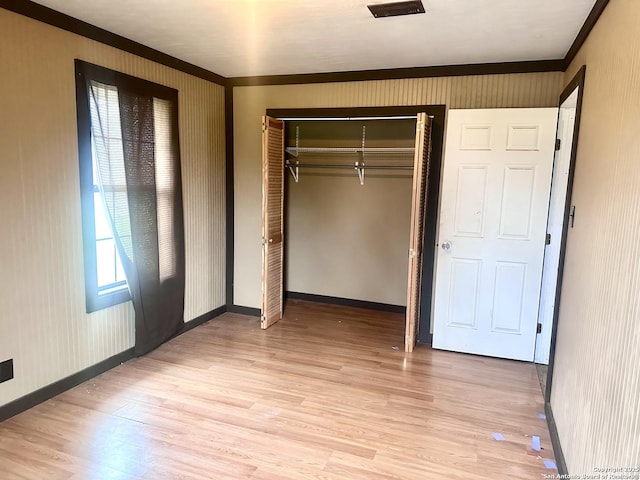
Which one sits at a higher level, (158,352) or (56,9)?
(56,9)

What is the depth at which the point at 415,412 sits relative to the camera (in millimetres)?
2758

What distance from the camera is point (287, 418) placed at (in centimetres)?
266

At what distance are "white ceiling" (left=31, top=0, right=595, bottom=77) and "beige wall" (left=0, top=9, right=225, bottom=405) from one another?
25cm

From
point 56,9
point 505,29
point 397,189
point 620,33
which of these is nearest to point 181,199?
point 56,9

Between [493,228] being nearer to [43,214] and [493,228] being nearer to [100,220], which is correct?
[100,220]

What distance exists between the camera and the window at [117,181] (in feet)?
9.59

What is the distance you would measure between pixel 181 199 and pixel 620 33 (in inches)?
124

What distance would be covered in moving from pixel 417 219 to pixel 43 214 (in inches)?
103

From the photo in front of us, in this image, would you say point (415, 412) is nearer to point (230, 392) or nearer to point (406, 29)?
point (230, 392)

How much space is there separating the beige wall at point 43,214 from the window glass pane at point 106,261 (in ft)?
0.67

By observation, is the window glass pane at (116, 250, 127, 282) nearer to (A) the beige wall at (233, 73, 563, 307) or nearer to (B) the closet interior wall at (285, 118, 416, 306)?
(A) the beige wall at (233, 73, 563, 307)

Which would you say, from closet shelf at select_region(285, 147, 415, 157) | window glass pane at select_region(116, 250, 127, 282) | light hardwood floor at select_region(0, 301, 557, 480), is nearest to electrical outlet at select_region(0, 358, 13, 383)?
light hardwood floor at select_region(0, 301, 557, 480)

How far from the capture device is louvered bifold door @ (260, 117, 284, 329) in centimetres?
396

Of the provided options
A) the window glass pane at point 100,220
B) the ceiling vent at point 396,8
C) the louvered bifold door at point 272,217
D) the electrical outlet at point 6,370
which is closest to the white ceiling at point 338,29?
the ceiling vent at point 396,8
